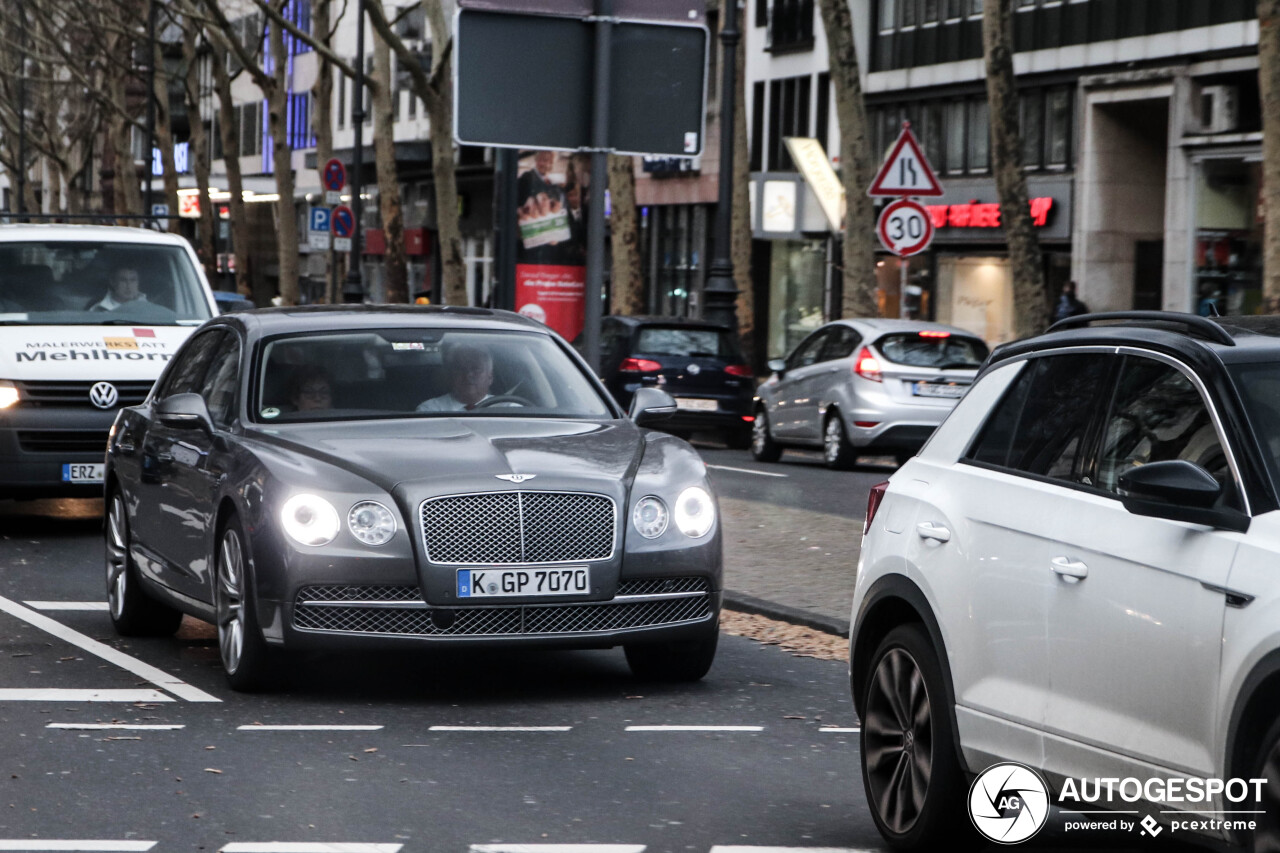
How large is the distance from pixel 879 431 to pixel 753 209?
25.3 m

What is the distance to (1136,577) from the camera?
205 inches

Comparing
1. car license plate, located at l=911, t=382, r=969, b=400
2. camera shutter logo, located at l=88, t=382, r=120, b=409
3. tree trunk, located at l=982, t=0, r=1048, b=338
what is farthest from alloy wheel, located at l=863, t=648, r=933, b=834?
tree trunk, located at l=982, t=0, r=1048, b=338

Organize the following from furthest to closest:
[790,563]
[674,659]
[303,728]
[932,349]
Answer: [932,349] < [790,563] < [674,659] < [303,728]

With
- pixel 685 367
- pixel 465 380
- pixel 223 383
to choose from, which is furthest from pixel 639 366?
pixel 465 380

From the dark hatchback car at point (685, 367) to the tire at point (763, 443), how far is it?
1257 millimetres

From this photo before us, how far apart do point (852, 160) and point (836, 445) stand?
7.84 metres

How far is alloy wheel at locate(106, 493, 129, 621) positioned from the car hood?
179 centimetres

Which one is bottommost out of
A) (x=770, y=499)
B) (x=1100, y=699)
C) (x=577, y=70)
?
(x=770, y=499)

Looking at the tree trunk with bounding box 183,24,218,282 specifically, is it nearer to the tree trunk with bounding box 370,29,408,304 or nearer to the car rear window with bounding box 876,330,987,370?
the tree trunk with bounding box 370,29,408,304

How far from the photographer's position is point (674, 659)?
9.30m

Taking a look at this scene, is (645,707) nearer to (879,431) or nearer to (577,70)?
(577,70)

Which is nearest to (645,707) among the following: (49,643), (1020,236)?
(49,643)

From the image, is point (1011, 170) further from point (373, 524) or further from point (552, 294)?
point (373, 524)

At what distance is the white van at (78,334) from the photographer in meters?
15.0
